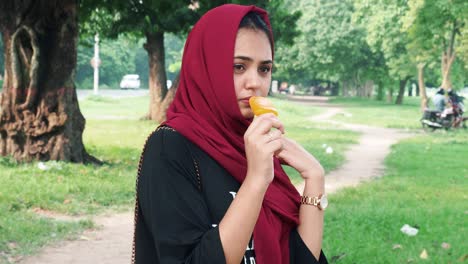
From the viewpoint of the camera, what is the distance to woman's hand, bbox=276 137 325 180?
2357 mm

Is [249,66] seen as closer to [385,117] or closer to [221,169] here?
[221,169]

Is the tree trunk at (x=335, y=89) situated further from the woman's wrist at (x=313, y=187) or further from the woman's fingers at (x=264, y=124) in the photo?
the woman's fingers at (x=264, y=124)

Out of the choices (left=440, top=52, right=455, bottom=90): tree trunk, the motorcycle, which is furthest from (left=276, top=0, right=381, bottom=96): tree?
the motorcycle

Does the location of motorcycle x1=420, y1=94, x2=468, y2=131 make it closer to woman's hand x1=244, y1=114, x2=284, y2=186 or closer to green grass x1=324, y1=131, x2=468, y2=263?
green grass x1=324, y1=131, x2=468, y2=263

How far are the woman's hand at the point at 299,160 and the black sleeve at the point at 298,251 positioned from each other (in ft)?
0.66

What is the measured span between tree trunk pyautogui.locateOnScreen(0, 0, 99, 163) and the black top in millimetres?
9310

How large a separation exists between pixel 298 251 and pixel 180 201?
0.53 metres

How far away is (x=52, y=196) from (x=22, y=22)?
3344 mm

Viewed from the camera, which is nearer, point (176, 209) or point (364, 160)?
point (176, 209)

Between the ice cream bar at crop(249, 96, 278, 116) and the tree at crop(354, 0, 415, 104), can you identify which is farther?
the tree at crop(354, 0, 415, 104)

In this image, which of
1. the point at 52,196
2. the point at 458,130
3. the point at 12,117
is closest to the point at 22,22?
the point at 12,117

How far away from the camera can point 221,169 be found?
2068 millimetres

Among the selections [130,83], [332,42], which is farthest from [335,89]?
[332,42]

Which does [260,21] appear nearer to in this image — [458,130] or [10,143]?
[10,143]
